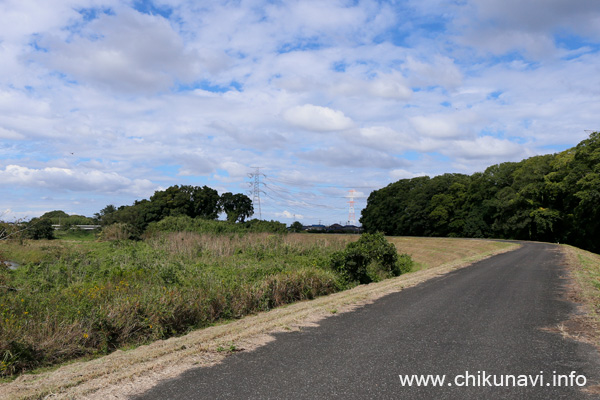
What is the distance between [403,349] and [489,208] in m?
64.7

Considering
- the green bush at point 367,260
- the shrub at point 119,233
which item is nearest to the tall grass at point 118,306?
the green bush at point 367,260

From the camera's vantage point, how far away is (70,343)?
8.50 metres

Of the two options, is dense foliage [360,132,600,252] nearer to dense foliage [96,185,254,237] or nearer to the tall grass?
dense foliage [96,185,254,237]

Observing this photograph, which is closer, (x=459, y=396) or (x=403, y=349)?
(x=459, y=396)

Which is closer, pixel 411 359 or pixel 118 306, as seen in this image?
pixel 411 359

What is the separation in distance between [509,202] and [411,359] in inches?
2209

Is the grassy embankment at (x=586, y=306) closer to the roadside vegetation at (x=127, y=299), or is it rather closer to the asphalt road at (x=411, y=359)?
the asphalt road at (x=411, y=359)

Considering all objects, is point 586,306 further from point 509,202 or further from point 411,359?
point 509,202

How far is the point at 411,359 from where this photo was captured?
6598 millimetres

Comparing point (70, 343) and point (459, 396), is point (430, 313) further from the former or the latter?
point (70, 343)

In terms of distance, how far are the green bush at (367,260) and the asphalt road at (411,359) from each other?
9.45 meters

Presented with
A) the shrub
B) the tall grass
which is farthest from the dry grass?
the shrub

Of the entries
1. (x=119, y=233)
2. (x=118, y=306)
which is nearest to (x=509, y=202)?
(x=119, y=233)

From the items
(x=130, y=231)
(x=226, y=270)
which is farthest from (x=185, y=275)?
(x=130, y=231)
